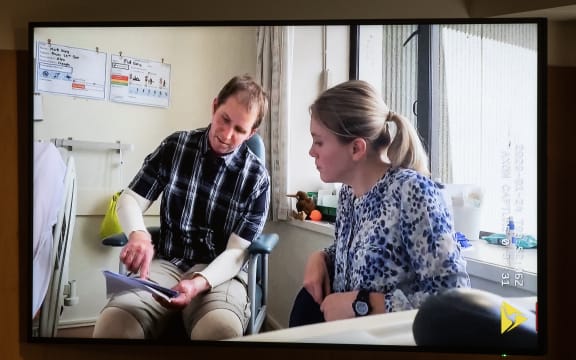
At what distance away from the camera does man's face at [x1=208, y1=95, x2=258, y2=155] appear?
5.27 ft

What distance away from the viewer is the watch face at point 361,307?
157 cm

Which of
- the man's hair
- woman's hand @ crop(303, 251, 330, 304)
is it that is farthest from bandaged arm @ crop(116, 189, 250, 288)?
the man's hair

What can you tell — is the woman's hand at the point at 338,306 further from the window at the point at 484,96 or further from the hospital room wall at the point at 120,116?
the hospital room wall at the point at 120,116

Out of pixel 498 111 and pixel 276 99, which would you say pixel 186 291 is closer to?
pixel 276 99

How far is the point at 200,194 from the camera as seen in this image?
1.63 m

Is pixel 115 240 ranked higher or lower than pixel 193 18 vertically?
lower

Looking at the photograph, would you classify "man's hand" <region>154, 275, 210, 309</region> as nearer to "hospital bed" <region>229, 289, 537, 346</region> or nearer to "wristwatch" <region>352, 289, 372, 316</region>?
"hospital bed" <region>229, 289, 537, 346</region>

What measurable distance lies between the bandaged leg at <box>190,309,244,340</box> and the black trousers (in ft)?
0.60

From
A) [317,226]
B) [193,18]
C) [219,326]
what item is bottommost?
[219,326]

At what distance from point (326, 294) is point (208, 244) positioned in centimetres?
43

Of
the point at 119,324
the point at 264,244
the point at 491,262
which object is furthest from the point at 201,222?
the point at 491,262

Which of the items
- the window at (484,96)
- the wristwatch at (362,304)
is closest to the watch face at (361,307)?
the wristwatch at (362,304)

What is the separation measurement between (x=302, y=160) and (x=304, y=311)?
506 mm

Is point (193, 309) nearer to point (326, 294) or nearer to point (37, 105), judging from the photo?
point (326, 294)
